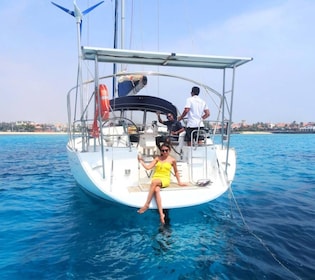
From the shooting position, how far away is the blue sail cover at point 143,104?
9242 mm

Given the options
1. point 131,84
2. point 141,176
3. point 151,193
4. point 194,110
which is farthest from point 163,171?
point 131,84

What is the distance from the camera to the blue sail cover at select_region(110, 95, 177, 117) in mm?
9242

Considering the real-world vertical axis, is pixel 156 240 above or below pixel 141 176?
below

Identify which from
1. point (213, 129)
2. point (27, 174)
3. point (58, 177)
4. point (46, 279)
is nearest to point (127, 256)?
point (46, 279)

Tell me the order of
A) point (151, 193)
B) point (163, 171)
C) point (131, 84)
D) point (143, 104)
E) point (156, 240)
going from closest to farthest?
point (156, 240), point (151, 193), point (163, 171), point (143, 104), point (131, 84)

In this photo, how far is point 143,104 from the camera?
31.6 feet

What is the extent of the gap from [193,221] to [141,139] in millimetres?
3123

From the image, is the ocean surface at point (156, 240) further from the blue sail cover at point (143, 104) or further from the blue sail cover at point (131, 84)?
the blue sail cover at point (131, 84)

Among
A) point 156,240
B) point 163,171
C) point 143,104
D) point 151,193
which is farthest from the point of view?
point 143,104

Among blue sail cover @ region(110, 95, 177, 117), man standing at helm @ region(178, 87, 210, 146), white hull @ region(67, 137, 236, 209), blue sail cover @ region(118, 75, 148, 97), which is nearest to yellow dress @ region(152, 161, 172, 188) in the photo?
white hull @ region(67, 137, 236, 209)

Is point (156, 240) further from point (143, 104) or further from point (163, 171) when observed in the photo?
point (143, 104)

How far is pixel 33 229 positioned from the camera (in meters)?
5.82

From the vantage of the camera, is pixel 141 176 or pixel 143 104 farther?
pixel 143 104

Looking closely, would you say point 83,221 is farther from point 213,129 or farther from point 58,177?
point 58,177
